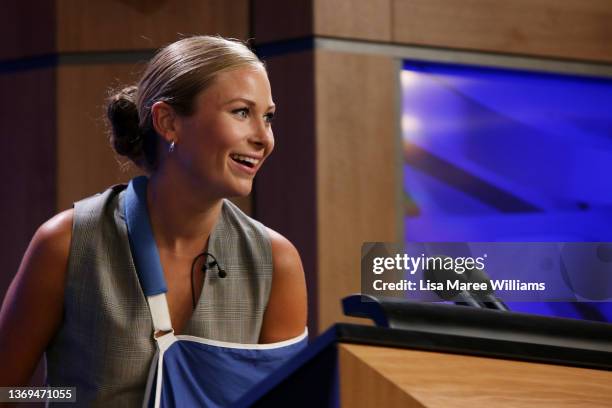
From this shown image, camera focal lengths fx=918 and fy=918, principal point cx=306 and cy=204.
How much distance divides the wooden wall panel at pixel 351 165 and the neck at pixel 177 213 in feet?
5.56

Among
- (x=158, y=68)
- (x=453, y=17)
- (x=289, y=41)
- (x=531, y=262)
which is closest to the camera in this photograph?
(x=531, y=262)

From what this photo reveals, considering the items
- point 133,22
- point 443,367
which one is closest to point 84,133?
point 133,22

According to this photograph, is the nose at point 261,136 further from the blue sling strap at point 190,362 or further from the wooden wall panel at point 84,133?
the wooden wall panel at point 84,133

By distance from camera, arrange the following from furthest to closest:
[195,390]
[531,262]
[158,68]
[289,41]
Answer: [289,41] → [158,68] → [195,390] → [531,262]

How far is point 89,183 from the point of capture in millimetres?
3688

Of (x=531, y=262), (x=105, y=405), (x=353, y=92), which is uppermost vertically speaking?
(x=353, y=92)

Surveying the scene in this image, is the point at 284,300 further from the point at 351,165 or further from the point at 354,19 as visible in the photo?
the point at 354,19

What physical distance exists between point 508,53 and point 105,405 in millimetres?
2811

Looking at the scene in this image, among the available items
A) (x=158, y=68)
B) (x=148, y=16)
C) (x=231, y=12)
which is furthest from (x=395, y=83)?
(x=158, y=68)

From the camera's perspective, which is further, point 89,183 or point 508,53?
point 508,53

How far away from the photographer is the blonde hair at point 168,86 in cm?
175

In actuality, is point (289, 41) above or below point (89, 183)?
above

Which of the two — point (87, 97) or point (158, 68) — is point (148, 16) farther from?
point (158, 68)

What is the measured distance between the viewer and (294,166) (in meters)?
3.58
